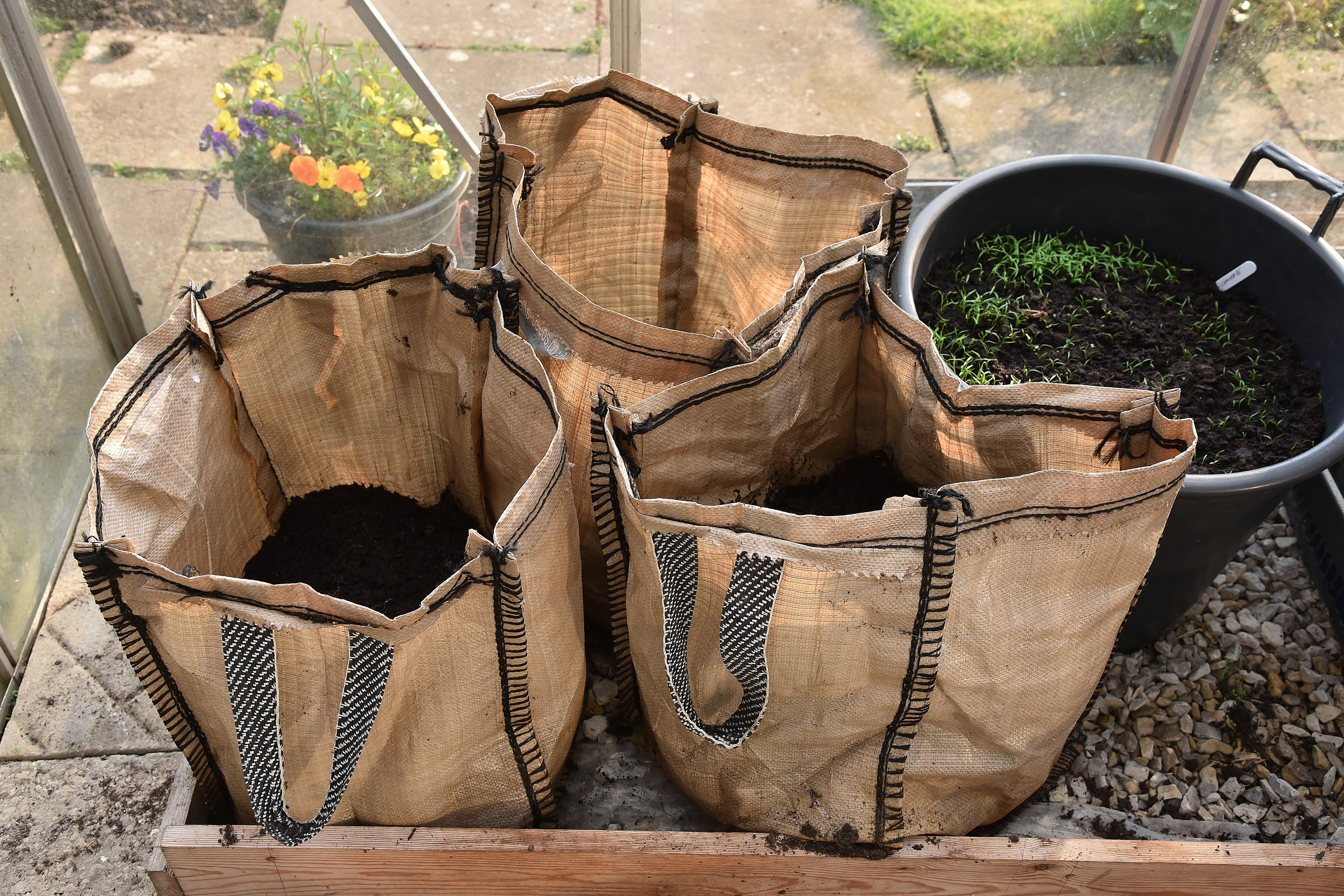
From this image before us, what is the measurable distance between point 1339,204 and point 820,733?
1168 millimetres

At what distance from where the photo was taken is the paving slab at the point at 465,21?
2225 millimetres

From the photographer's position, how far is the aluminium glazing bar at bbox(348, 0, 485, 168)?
2135 mm

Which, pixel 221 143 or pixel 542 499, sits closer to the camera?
pixel 542 499

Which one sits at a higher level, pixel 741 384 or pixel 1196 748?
pixel 741 384

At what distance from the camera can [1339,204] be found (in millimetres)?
1630

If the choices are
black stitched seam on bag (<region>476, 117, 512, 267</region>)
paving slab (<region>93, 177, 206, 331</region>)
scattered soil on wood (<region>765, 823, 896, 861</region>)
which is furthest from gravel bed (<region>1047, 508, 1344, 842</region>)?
paving slab (<region>93, 177, 206, 331</region>)

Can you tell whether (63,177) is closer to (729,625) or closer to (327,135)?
(327,135)

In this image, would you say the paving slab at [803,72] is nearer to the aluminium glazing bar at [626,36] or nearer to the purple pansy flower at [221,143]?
the aluminium glazing bar at [626,36]

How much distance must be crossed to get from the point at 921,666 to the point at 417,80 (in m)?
1.68

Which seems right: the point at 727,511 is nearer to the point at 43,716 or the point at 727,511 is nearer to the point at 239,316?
the point at 239,316

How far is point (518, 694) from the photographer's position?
1.30 m

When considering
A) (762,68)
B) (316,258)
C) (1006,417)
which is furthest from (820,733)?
(762,68)

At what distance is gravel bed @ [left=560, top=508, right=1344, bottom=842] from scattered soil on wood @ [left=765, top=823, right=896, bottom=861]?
0.18 metres

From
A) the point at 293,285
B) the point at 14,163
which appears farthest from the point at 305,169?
the point at 293,285
